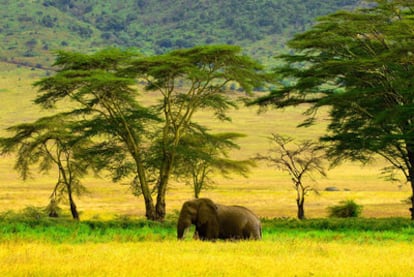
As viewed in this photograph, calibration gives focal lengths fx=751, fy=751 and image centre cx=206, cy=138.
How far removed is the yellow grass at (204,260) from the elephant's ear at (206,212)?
4.86 feet

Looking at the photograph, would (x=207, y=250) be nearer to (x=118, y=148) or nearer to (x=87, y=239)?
(x=87, y=239)

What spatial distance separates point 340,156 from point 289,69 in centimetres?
561

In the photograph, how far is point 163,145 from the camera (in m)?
38.5

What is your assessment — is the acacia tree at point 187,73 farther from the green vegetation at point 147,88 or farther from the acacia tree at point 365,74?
the acacia tree at point 365,74

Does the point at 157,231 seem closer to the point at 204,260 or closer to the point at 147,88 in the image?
the point at 204,260

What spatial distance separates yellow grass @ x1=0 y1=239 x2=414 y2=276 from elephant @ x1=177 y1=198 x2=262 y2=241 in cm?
144

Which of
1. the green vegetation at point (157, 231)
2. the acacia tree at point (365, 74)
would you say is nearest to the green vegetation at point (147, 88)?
the acacia tree at point (365, 74)

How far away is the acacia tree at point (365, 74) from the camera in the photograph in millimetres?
34281

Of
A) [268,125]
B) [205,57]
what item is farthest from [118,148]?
[268,125]

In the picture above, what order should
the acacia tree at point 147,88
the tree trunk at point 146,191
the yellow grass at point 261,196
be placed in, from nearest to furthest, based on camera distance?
the acacia tree at point 147,88
the tree trunk at point 146,191
the yellow grass at point 261,196

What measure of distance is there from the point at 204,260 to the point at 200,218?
6598 mm

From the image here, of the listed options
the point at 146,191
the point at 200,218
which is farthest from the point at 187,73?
the point at 200,218

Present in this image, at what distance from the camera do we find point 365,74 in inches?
1506

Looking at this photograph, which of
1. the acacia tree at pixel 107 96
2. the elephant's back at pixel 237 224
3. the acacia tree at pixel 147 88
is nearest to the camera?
the elephant's back at pixel 237 224
